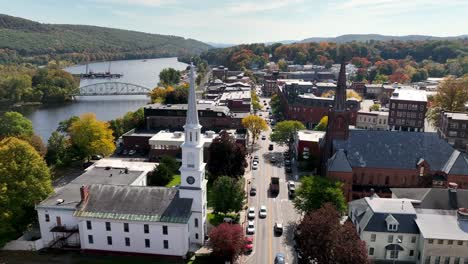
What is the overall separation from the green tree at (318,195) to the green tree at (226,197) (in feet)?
26.6

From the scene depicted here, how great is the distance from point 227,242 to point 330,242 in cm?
1056

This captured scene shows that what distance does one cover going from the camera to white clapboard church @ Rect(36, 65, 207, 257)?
4078cm

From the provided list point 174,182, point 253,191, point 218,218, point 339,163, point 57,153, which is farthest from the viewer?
point 57,153

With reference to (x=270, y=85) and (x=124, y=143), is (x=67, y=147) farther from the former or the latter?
(x=270, y=85)

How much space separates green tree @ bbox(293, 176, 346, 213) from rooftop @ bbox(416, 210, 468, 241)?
9.48 metres

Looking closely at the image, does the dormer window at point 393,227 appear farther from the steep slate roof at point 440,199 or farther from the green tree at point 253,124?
the green tree at point 253,124

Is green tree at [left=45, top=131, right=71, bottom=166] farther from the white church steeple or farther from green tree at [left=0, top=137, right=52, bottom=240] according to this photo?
the white church steeple

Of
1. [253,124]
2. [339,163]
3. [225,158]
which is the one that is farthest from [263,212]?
[253,124]

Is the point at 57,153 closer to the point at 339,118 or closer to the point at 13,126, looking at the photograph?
the point at 13,126

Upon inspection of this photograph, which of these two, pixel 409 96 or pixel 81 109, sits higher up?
pixel 409 96

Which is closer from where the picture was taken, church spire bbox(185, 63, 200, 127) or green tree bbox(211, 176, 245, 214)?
church spire bbox(185, 63, 200, 127)

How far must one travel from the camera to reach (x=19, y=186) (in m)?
45.7

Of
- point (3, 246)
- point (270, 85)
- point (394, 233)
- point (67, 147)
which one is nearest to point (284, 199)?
point (394, 233)

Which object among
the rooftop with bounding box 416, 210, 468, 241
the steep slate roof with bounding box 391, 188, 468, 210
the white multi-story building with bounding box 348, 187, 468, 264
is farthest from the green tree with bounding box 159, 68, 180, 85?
the rooftop with bounding box 416, 210, 468, 241
